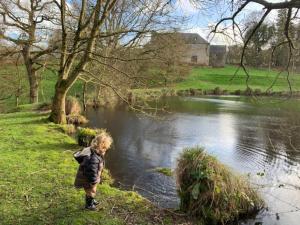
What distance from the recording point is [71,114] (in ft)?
76.9

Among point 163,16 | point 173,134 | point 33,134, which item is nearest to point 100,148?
point 33,134

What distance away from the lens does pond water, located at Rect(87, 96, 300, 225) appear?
1102 cm

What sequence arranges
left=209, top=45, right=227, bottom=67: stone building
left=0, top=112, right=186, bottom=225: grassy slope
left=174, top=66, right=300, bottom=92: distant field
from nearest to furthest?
left=0, top=112, right=186, bottom=225: grassy slope < left=174, top=66, right=300, bottom=92: distant field < left=209, top=45, right=227, bottom=67: stone building

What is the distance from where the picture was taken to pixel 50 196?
27.3 ft

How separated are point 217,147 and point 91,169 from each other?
1184 cm

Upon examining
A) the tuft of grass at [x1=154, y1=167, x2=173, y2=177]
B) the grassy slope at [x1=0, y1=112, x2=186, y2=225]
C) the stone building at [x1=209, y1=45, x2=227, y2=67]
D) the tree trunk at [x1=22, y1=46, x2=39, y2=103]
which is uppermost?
the stone building at [x1=209, y1=45, x2=227, y2=67]

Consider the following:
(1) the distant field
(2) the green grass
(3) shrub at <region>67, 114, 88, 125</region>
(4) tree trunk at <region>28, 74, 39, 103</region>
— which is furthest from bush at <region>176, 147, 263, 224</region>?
(1) the distant field

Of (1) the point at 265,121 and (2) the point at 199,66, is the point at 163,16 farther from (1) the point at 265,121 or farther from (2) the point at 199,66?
(2) the point at 199,66

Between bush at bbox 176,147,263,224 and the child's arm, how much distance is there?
7.44 ft

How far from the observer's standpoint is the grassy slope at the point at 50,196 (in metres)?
7.30

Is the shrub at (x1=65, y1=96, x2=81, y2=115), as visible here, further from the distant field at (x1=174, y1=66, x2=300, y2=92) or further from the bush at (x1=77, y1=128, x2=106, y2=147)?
the distant field at (x1=174, y1=66, x2=300, y2=92)

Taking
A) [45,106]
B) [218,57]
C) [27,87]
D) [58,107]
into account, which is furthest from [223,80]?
[58,107]

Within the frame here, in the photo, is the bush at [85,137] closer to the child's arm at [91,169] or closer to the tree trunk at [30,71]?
the child's arm at [91,169]

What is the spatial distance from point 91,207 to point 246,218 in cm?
398
